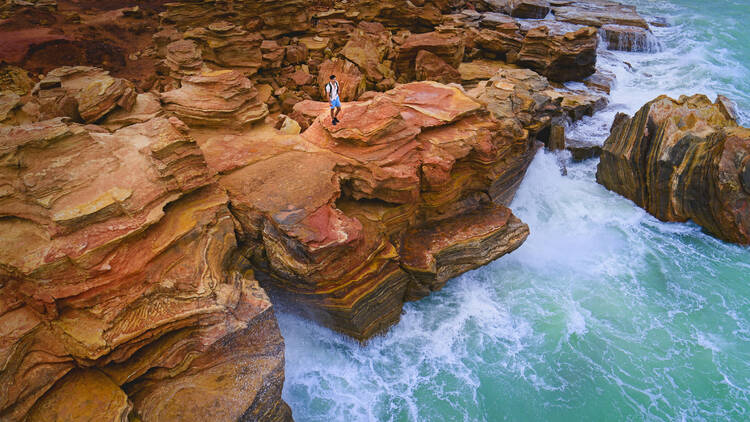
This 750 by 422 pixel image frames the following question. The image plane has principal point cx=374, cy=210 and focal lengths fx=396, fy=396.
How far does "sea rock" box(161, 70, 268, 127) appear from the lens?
27.0 ft

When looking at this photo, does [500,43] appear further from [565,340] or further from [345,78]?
[565,340]

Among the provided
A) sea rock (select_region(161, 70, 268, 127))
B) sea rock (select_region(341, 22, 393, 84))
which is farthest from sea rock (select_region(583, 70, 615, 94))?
sea rock (select_region(161, 70, 268, 127))

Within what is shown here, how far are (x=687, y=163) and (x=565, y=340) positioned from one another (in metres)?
5.52

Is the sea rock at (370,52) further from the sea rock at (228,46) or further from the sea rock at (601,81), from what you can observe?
the sea rock at (601,81)

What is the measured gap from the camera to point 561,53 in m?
14.2

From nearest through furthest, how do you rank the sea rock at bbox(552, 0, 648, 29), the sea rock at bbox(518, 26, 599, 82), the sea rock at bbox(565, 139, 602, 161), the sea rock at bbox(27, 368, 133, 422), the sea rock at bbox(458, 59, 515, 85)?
the sea rock at bbox(27, 368, 133, 422) < the sea rock at bbox(565, 139, 602, 161) < the sea rock at bbox(458, 59, 515, 85) < the sea rock at bbox(518, 26, 599, 82) < the sea rock at bbox(552, 0, 648, 29)

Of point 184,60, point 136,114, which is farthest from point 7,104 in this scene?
point 184,60

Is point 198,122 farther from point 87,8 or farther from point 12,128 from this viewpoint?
point 87,8

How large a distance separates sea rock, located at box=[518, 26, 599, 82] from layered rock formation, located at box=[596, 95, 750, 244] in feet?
14.8

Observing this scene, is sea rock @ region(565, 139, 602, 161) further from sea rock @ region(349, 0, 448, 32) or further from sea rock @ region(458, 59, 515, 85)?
sea rock @ region(349, 0, 448, 32)

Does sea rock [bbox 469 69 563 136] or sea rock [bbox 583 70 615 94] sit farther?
sea rock [bbox 583 70 615 94]

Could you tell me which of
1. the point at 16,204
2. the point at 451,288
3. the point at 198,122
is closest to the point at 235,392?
the point at 16,204

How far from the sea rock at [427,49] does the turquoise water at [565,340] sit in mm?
5507

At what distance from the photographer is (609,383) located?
6.86 meters
